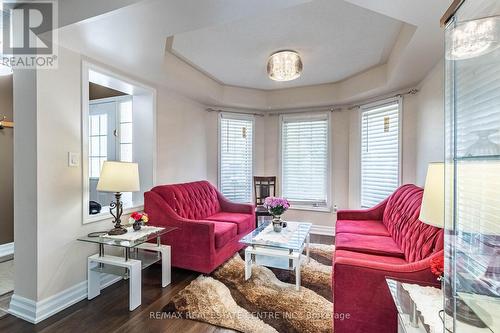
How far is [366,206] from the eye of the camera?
13.7 feet

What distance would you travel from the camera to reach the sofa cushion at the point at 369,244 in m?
2.35

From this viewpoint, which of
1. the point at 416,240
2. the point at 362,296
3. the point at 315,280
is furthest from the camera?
the point at 315,280

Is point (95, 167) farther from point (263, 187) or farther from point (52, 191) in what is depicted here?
point (263, 187)

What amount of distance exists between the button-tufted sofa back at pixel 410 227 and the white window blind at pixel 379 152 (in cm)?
60

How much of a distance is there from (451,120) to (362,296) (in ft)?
4.09

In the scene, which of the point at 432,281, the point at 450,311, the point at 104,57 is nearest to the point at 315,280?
the point at 432,281

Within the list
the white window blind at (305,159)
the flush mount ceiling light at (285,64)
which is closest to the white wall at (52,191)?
the flush mount ceiling light at (285,64)

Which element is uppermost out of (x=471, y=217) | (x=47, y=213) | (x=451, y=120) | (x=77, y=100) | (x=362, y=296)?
(x=77, y=100)

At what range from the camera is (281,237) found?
9.09ft

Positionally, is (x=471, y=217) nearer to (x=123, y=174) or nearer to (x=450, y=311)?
(x=450, y=311)

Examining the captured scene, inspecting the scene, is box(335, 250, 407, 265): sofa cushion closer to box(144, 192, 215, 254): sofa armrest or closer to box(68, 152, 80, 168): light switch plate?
box(144, 192, 215, 254): sofa armrest

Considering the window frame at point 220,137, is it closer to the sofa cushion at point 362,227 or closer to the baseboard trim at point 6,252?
the sofa cushion at point 362,227

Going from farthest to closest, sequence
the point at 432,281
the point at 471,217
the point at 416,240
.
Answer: the point at 416,240 → the point at 432,281 → the point at 471,217

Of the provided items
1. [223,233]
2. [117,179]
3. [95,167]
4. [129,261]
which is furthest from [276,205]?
[95,167]
